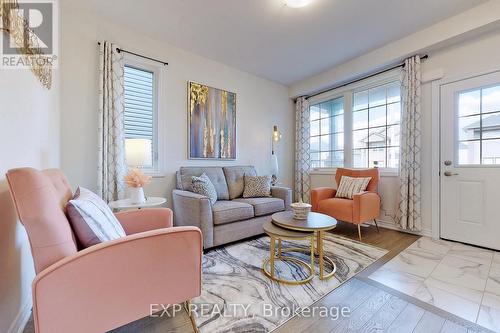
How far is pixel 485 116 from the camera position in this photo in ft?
7.90

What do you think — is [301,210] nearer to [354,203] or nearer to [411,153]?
[354,203]

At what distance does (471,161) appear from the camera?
248 cm

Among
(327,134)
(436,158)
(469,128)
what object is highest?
(327,134)

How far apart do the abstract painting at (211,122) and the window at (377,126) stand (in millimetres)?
2019

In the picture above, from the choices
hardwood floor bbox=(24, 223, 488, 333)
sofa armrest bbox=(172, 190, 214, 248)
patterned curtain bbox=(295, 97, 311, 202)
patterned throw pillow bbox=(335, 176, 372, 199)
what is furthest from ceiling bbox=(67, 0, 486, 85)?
hardwood floor bbox=(24, 223, 488, 333)

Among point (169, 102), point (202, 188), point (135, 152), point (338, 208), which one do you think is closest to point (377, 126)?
point (338, 208)

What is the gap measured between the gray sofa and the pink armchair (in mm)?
1179

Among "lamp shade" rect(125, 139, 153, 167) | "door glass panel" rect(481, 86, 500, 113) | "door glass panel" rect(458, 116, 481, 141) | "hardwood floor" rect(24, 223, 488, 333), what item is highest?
"door glass panel" rect(481, 86, 500, 113)

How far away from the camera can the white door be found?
233 cm

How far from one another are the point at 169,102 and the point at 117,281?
2.48 metres

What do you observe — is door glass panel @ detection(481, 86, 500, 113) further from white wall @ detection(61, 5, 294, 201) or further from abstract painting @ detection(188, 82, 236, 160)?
abstract painting @ detection(188, 82, 236, 160)

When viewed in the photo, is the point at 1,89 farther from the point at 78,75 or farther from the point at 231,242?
the point at 231,242

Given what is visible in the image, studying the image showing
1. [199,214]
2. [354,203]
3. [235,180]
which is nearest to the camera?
[199,214]

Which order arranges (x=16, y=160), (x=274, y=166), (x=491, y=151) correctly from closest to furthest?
(x=16, y=160) < (x=491, y=151) < (x=274, y=166)
